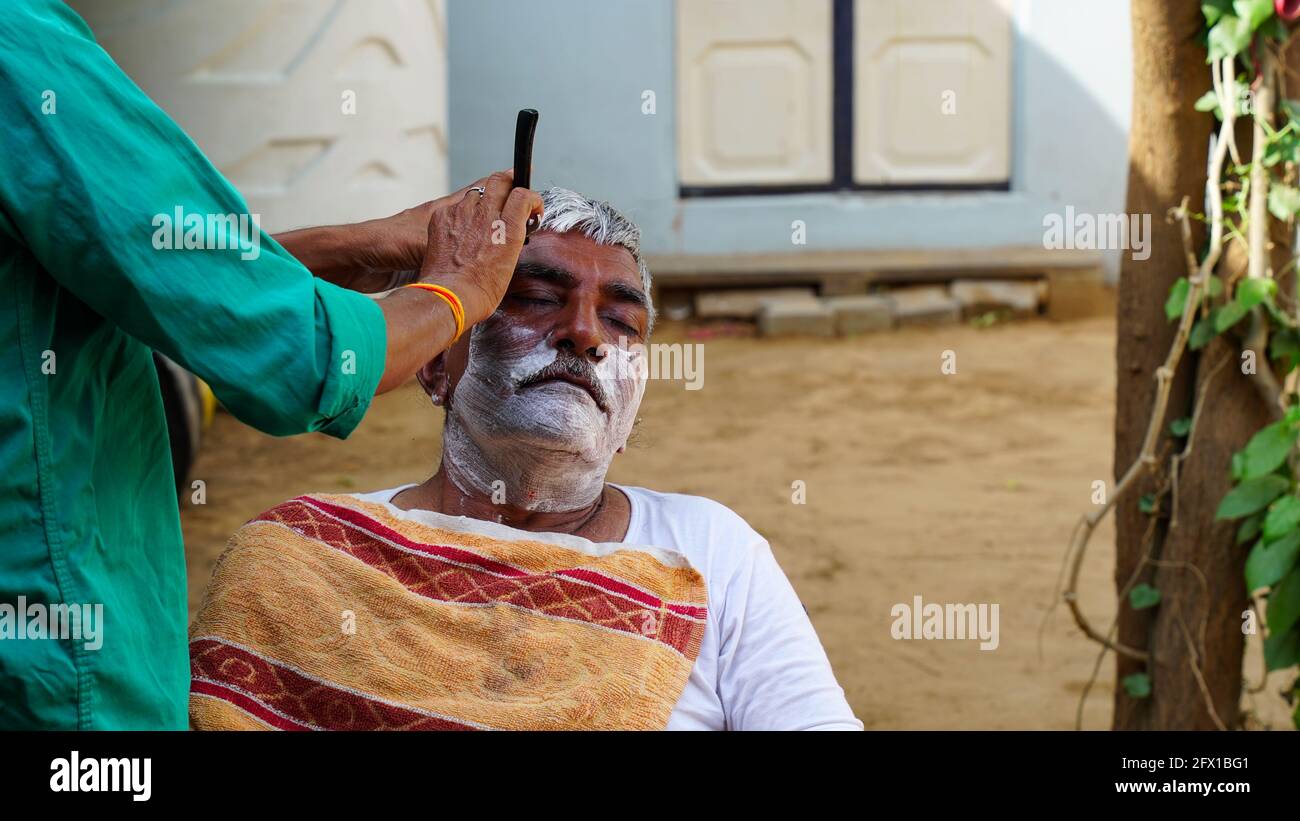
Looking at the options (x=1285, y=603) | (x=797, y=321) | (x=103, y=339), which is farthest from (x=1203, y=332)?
(x=797, y=321)

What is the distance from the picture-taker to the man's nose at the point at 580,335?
2215 mm

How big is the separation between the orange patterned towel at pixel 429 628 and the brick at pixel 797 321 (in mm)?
6904

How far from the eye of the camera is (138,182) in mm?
1292

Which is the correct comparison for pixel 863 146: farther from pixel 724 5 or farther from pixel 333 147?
pixel 333 147

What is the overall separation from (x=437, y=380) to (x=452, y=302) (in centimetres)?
78

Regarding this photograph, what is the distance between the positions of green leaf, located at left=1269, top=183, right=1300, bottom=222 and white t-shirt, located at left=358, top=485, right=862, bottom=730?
1.39 metres

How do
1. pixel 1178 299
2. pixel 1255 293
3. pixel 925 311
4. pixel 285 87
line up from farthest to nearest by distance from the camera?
1. pixel 925 311
2. pixel 285 87
3. pixel 1178 299
4. pixel 1255 293

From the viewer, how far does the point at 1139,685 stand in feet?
10.6

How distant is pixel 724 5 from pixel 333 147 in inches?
144

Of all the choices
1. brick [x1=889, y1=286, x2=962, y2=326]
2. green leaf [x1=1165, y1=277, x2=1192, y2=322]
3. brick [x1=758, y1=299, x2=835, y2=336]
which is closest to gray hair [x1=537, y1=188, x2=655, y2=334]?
green leaf [x1=1165, y1=277, x2=1192, y2=322]

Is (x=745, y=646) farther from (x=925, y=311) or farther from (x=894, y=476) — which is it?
(x=925, y=311)

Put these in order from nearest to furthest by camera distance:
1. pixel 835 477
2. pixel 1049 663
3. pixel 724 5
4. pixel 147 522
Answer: pixel 147 522 < pixel 1049 663 < pixel 835 477 < pixel 724 5
